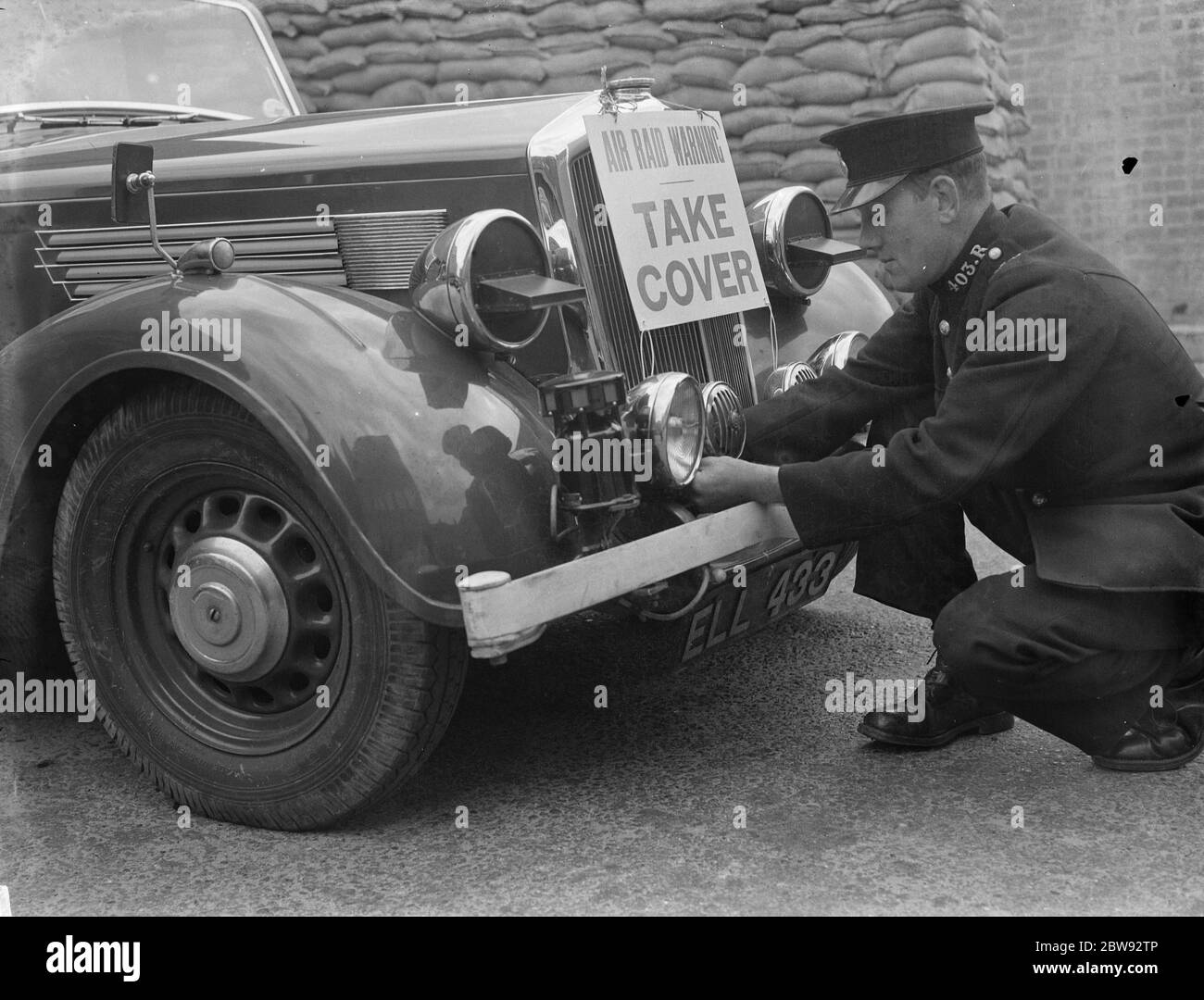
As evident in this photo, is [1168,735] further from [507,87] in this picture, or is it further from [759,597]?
[507,87]

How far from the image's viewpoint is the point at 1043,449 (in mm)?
2486

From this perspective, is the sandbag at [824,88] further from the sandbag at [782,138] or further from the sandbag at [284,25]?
the sandbag at [284,25]

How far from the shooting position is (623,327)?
2.75m

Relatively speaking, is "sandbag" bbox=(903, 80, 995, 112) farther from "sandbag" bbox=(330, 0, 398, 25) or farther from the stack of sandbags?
"sandbag" bbox=(330, 0, 398, 25)

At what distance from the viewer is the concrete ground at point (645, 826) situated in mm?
2172

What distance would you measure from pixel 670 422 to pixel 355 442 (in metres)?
0.58

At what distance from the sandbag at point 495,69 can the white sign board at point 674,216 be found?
12.9ft

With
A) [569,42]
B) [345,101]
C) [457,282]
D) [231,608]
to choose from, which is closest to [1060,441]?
[457,282]

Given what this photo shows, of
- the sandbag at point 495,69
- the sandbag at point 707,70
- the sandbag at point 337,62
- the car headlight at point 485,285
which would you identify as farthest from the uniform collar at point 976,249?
the sandbag at point 337,62

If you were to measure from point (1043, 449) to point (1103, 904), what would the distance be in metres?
0.84

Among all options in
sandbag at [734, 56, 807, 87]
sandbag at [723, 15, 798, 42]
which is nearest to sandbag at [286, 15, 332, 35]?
sandbag at [723, 15, 798, 42]

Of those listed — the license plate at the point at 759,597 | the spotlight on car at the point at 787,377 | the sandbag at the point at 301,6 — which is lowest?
the license plate at the point at 759,597
